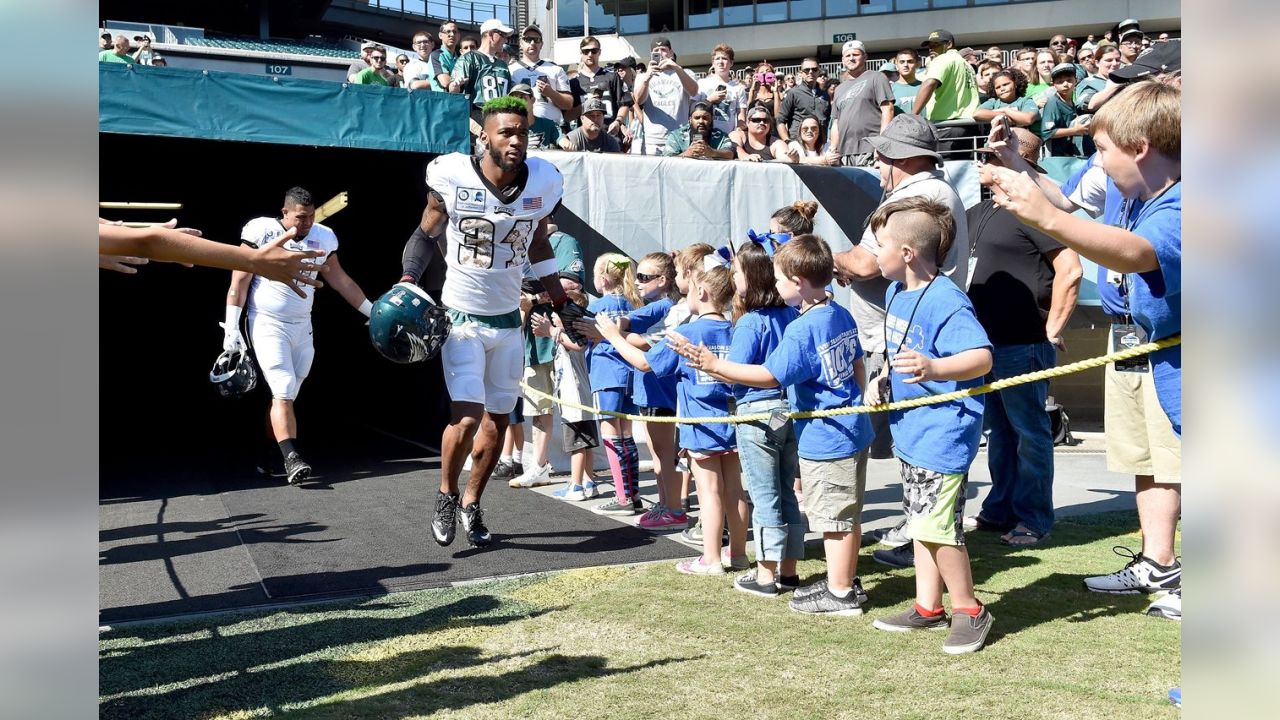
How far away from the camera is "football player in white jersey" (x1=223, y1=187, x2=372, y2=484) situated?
8531mm

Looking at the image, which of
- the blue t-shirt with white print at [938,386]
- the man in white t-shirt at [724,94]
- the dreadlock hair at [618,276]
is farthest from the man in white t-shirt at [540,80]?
the blue t-shirt with white print at [938,386]

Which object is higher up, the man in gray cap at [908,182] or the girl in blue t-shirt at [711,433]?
the man in gray cap at [908,182]

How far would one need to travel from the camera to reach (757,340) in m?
5.35

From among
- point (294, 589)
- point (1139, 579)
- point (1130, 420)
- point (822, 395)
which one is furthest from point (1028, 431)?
point (294, 589)

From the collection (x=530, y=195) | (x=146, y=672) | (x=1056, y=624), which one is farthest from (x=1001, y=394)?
(x=146, y=672)

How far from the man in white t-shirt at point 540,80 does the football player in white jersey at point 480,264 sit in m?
5.82

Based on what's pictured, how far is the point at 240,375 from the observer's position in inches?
331

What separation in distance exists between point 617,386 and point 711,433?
6.11 ft

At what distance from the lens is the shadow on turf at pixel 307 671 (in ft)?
12.8

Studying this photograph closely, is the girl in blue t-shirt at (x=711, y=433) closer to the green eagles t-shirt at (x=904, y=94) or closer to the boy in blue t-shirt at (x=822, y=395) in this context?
the boy in blue t-shirt at (x=822, y=395)

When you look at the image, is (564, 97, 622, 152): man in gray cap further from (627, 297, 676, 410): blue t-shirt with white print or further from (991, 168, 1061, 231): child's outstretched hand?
(991, 168, 1061, 231): child's outstretched hand

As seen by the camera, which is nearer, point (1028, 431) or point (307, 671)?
point (307, 671)

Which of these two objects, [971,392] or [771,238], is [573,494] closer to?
[771,238]
